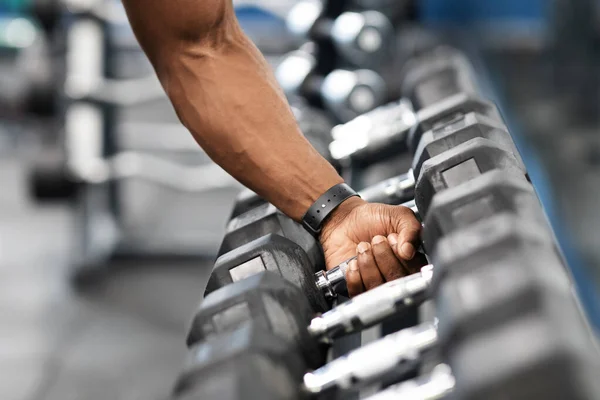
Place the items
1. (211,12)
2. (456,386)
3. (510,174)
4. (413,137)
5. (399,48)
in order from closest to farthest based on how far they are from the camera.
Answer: (456,386) < (510,174) < (211,12) < (413,137) < (399,48)

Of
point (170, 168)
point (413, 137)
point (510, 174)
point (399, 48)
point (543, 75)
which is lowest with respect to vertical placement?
point (510, 174)

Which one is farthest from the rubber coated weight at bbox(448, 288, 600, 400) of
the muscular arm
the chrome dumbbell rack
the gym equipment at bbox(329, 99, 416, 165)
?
the chrome dumbbell rack

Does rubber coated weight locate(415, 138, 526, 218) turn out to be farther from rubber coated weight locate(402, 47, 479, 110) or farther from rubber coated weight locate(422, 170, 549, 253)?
rubber coated weight locate(402, 47, 479, 110)

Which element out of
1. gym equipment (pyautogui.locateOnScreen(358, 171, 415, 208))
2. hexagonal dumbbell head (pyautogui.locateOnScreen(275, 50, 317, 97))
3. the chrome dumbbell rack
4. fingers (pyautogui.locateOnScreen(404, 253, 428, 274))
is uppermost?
the chrome dumbbell rack

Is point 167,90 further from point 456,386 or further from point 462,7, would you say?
point 462,7

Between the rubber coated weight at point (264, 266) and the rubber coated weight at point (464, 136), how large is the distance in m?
0.17

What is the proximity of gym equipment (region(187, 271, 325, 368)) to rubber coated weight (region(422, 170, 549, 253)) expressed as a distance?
0.13 metres

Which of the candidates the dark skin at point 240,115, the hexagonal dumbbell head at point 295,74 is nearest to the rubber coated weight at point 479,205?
the dark skin at point 240,115

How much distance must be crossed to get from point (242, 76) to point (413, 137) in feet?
0.81

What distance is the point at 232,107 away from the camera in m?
0.93

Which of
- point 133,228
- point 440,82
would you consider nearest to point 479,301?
point 440,82

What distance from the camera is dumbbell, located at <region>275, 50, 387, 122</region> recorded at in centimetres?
186

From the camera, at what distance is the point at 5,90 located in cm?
334

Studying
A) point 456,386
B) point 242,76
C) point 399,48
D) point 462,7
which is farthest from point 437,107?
point 462,7
